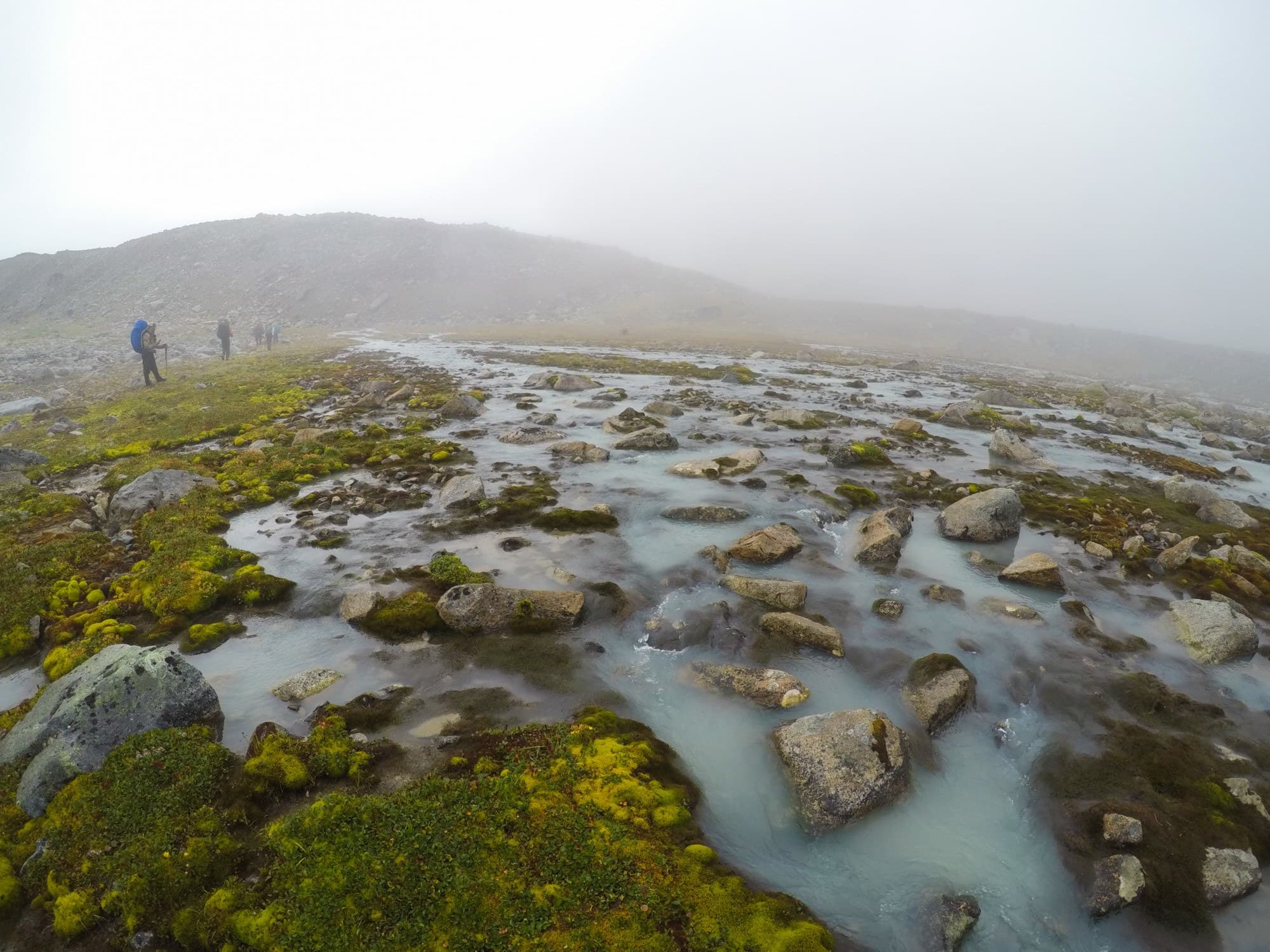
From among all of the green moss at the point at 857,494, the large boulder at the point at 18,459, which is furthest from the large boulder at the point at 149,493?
the green moss at the point at 857,494

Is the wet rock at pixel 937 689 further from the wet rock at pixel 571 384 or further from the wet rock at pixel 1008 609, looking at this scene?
the wet rock at pixel 571 384

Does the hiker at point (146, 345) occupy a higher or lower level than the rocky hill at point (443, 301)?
lower

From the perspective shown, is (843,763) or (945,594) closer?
(843,763)

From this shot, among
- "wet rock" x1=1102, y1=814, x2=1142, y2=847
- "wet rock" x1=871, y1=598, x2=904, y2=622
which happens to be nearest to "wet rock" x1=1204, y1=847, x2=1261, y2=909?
"wet rock" x1=1102, y1=814, x2=1142, y2=847

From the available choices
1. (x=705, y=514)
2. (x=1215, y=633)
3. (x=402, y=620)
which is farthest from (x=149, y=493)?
(x=1215, y=633)

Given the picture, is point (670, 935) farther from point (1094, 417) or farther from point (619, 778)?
point (1094, 417)

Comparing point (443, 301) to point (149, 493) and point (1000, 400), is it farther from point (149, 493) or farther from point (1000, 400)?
point (149, 493)
